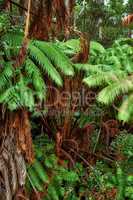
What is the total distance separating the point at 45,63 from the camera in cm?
629

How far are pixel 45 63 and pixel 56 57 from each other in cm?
25

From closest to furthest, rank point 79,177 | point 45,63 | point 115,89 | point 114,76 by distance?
point 115,89, point 114,76, point 45,63, point 79,177

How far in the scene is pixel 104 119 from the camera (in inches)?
333

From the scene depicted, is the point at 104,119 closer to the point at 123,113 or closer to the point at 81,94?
the point at 81,94

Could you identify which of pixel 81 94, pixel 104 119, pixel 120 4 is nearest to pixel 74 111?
pixel 81 94

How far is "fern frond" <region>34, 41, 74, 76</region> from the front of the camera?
646cm

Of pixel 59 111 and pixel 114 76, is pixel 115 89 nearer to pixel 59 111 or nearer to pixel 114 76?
pixel 114 76

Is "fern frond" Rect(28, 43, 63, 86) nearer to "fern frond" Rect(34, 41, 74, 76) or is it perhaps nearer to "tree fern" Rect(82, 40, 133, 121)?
"fern frond" Rect(34, 41, 74, 76)

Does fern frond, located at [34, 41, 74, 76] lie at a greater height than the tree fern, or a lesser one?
greater

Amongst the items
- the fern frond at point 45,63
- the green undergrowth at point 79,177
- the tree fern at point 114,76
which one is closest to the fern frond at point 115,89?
the tree fern at point 114,76

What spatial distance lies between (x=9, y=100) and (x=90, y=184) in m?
2.10

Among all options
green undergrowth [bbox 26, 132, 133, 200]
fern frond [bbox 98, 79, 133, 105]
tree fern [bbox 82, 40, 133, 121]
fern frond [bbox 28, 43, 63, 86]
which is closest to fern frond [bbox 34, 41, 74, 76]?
fern frond [bbox 28, 43, 63, 86]

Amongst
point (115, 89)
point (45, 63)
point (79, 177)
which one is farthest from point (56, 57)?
point (79, 177)

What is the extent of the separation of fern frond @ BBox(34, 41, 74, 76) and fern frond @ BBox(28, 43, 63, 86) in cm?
13
